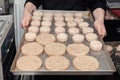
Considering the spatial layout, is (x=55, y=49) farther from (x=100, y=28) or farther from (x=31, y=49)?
(x=100, y=28)

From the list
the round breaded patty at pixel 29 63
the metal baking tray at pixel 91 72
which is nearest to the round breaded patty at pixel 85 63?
the metal baking tray at pixel 91 72

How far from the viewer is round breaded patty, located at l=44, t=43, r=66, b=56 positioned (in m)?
1.09

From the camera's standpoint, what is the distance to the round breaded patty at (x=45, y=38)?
1.19 metres

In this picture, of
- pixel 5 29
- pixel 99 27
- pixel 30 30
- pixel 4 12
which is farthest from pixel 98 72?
pixel 4 12

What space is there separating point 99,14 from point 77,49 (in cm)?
34

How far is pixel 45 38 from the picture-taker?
1217 mm

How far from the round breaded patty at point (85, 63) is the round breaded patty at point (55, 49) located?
0.28 feet

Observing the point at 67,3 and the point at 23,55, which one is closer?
the point at 23,55

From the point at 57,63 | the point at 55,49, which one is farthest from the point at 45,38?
the point at 57,63

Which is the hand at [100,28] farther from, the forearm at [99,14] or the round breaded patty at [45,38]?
the round breaded patty at [45,38]

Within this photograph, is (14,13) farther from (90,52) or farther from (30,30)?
(90,52)

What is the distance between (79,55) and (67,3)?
54 cm

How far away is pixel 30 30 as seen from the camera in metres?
1.30

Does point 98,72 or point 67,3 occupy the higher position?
point 67,3
